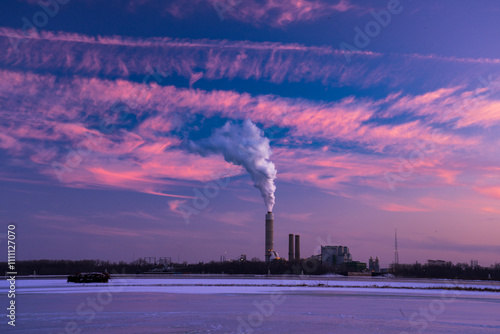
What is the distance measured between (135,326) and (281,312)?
9.71 m

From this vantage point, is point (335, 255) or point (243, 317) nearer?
point (243, 317)

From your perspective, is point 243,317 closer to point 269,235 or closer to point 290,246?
point 269,235

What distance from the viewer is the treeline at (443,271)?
475 feet

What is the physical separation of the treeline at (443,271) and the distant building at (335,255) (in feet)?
61.7

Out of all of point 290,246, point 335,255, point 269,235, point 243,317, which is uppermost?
point 269,235

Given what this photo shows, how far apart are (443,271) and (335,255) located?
1674 inches

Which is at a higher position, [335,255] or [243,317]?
[335,255]

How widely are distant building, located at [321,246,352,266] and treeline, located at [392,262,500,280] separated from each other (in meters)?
18.8

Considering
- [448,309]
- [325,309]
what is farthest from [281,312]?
[448,309]

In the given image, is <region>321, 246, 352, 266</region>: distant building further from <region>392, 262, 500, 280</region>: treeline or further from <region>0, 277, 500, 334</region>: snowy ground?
<region>0, 277, 500, 334</region>: snowy ground

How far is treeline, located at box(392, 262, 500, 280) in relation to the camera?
144663 mm

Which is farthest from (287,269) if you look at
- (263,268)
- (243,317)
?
(243,317)

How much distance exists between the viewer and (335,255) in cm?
18612

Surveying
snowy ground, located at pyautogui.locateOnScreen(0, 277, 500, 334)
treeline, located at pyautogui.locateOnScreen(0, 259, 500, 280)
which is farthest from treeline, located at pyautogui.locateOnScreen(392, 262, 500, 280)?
snowy ground, located at pyautogui.locateOnScreen(0, 277, 500, 334)
